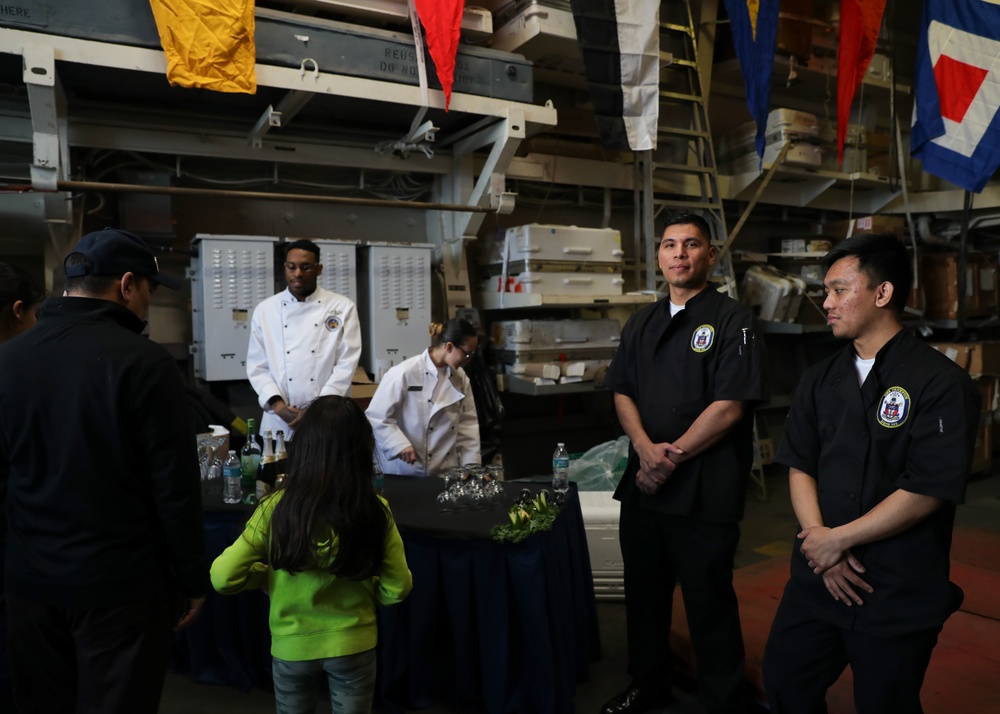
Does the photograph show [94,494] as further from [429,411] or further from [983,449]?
[983,449]

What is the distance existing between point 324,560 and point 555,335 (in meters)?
3.09

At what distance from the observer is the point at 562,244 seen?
4539mm

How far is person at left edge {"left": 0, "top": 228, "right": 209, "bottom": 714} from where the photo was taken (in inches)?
61.1

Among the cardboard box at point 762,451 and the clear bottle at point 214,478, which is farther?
the cardboard box at point 762,451

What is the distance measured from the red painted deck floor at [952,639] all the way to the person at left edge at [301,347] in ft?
6.42

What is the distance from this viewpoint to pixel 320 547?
172 centimetres

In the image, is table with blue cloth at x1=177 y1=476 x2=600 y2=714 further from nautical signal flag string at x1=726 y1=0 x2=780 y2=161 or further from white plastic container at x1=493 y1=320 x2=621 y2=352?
nautical signal flag string at x1=726 y1=0 x2=780 y2=161

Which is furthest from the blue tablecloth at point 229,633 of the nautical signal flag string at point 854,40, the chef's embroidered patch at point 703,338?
the nautical signal flag string at point 854,40

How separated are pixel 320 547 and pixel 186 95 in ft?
10.3

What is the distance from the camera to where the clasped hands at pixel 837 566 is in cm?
172

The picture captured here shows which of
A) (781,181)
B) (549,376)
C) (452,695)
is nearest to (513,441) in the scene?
(549,376)

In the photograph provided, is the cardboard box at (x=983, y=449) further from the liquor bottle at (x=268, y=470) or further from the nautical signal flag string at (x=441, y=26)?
the liquor bottle at (x=268, y=470)

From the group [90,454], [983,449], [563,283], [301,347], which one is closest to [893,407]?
[90,454]

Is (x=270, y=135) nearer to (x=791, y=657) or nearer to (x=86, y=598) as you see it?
(x=86, y=598)
